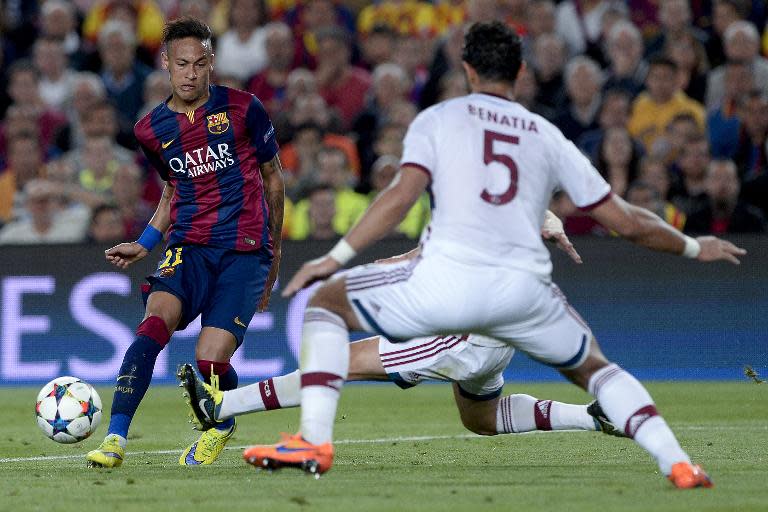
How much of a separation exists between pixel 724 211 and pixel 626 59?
94.1 inches

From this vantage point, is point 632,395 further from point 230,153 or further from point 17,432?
point 17,432

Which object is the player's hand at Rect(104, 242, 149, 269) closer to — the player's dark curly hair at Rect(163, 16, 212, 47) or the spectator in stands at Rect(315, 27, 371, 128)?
the player's dark curly hair at Rect(163, 16, 212, 47)

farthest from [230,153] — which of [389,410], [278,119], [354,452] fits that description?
[278,119]

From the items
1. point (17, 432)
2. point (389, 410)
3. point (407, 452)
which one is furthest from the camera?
point (389, 410)

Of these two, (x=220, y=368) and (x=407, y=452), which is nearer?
(x=220, y=368)

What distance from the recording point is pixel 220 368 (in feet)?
25.9

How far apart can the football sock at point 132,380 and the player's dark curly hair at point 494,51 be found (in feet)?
8.23

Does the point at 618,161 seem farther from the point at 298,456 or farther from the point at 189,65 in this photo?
the point at 298,456

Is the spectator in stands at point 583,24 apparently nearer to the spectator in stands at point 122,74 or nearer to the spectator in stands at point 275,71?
the spectator in stands at point 275,71

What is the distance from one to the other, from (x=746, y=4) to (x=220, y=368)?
33.8 ft

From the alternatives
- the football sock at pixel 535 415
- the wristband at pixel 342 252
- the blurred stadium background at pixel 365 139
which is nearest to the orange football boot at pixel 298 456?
the wristband at pixel 342 252

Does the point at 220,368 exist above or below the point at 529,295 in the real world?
below

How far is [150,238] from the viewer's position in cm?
830

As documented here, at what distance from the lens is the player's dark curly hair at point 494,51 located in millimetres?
6191
